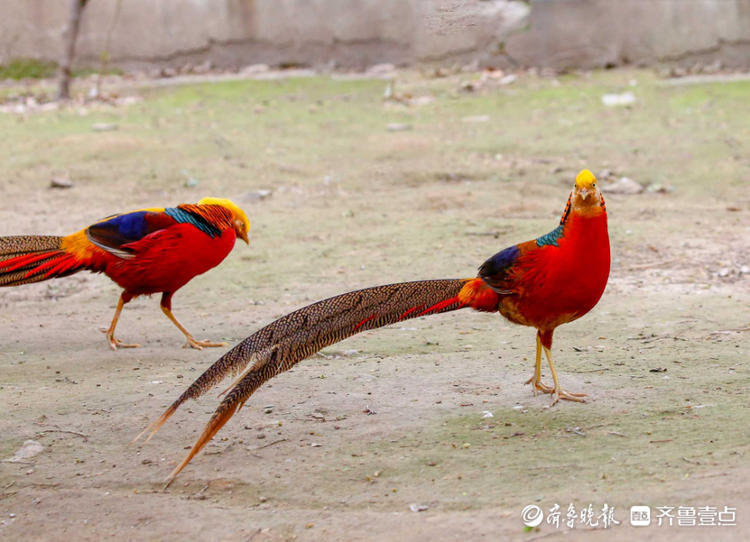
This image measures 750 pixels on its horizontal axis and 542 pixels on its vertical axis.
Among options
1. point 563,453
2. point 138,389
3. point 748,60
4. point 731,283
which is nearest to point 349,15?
point 748,60

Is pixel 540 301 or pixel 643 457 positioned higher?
pixel 540 301

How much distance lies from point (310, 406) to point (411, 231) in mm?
2905

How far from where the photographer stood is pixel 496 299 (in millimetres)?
3279

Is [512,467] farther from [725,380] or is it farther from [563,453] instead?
[725,380]

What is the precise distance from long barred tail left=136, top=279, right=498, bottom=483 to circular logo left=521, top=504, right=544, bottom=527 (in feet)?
2.81

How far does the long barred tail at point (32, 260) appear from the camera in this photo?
4.01 meters

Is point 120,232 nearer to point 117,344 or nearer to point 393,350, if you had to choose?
point 117,344

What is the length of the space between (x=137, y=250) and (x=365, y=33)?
835 cm

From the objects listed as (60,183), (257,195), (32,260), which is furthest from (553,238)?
(60,183)

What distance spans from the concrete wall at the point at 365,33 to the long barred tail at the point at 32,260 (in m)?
6.58

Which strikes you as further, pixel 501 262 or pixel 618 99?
pixel 618 99

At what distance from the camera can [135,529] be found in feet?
8.37

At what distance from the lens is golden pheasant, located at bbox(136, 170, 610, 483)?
9.18 feet

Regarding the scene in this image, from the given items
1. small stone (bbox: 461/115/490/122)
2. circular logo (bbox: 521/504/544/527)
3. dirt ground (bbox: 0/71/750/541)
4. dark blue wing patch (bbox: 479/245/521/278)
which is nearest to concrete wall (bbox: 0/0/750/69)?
small stone (bbox: 461/115/490/122)
